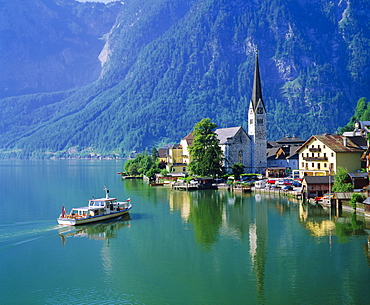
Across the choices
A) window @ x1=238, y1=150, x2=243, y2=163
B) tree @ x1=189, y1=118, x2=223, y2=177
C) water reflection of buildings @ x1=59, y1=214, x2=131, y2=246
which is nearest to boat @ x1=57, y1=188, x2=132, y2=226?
water reflection of buildings @ x1=59, y1=214, x2=131, y2=246

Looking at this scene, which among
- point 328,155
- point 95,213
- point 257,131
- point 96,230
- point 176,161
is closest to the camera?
point 96,230

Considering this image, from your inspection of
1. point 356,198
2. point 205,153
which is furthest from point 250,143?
point 356,198

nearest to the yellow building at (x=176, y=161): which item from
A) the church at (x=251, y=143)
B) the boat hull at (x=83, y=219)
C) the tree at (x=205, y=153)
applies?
the church at (x=251, y=143)

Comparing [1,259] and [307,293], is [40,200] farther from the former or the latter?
[307,293]

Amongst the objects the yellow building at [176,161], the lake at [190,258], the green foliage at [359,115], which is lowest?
the lake at [190,258]

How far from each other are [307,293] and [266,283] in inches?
115

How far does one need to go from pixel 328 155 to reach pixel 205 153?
1063 inches

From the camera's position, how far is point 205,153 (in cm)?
9756

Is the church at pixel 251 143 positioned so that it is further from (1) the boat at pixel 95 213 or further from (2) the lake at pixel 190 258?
(1) the boat at pixel 95 213

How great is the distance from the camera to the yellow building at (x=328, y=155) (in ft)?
249

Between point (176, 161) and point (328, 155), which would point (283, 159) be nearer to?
point (176, 161)

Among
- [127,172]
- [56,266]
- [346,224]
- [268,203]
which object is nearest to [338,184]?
[268,203]

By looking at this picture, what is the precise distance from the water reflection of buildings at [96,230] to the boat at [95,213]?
72 cm

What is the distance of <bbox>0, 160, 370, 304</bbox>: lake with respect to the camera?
3147cm
